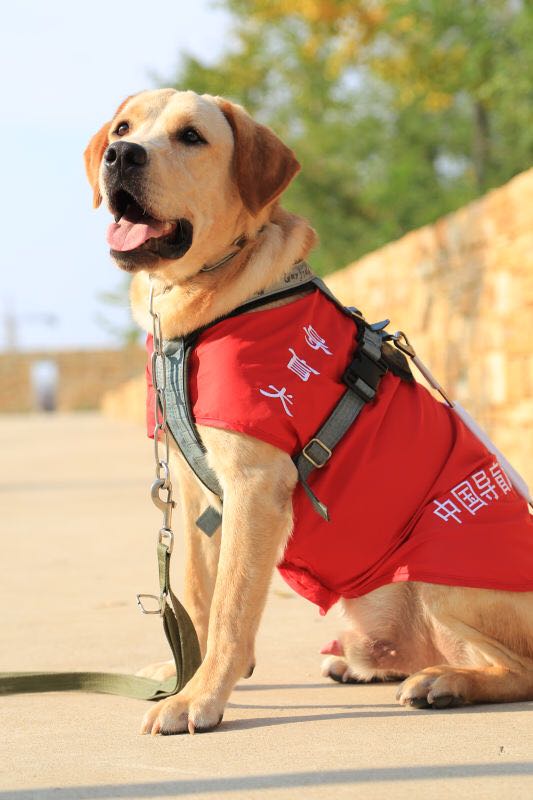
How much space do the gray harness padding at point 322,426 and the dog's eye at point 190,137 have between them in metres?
0.55

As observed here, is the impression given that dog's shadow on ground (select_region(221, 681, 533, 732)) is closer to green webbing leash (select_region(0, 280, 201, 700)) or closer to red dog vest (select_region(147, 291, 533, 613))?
green webbing leash (select_region(0, 280, 201, 700))

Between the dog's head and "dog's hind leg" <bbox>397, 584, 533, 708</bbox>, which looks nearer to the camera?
"dog's hind leg" <bbox>397, 584, 533, 708</bbox>

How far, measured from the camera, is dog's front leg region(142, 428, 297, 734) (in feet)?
10.1

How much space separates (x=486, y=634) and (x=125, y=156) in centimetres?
186

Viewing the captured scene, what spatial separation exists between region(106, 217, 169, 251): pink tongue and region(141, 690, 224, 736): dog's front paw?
141 cm

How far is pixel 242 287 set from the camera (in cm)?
341

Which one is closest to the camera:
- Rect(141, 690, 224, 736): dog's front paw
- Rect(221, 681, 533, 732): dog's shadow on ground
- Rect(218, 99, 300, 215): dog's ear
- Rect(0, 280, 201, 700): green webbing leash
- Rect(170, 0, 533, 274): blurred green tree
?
Rect(141, 690, 224, 736): dog's front paw

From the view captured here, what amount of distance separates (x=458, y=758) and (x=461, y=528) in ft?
3.02

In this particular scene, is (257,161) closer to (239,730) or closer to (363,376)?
(363,376)

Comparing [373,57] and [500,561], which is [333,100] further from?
[500,561]

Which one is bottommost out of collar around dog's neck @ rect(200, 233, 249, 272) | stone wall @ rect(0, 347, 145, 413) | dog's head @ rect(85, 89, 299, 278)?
stone wall @ rect(0, 347, 145, 413)

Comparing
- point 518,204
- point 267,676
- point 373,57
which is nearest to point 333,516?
point 267,676

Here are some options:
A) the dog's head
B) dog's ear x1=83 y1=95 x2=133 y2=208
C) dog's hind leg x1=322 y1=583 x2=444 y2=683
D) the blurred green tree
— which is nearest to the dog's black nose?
the dog's head

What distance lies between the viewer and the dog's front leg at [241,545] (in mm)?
3078
